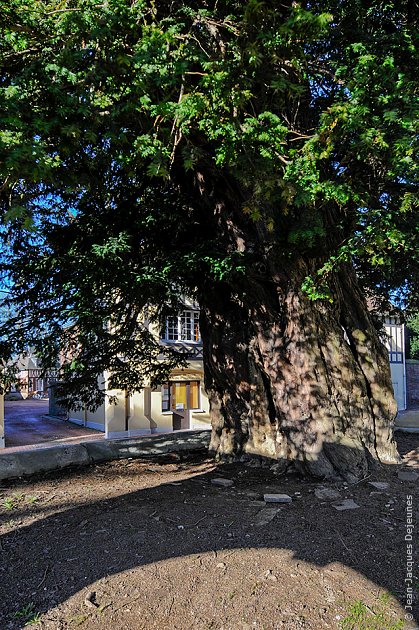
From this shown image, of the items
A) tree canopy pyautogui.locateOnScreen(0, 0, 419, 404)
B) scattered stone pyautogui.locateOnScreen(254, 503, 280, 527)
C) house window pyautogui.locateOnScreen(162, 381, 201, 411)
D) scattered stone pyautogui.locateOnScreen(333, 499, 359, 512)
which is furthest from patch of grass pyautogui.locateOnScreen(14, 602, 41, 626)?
house window pyautogui.locateOnScreen(162, 381, 201, 411)

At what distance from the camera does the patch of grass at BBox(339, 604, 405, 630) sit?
2.63 m

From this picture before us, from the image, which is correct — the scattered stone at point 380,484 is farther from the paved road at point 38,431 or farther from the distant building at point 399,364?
the distant building at point 399,364

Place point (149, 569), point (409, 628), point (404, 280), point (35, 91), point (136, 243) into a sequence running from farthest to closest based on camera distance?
point (404, 280) → point (136, 243) → point (35, 91) → point (149, 569) → point (409, 628)

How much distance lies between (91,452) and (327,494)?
13.4 feet

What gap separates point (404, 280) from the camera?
816 cm

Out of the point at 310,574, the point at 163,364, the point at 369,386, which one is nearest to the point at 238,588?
the point at 310,574

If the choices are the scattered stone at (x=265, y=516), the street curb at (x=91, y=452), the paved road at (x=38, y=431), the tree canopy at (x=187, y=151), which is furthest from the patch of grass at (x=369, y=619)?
the paved road at (x=38, y=431)

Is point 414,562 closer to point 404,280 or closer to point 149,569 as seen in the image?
point 149,569

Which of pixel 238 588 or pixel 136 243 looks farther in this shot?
pixel 136 243

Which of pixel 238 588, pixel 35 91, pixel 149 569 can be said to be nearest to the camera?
pixel 238 588

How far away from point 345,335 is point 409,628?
448 centimetres

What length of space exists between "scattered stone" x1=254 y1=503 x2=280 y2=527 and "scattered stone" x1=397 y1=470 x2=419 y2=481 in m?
2.10

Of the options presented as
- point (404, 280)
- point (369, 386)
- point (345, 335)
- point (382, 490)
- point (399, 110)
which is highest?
point (399, 110)

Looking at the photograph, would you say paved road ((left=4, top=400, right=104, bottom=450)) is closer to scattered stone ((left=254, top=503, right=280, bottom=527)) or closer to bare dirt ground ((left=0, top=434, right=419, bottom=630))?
bare dirt ground ((left=0, top=434, right=419, bottom=630))
